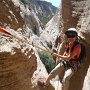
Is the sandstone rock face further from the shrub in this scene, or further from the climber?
the shrub

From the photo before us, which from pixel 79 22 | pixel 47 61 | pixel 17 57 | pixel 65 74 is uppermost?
pixel 79 22

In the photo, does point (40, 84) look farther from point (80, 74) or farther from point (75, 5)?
point (75, 5)

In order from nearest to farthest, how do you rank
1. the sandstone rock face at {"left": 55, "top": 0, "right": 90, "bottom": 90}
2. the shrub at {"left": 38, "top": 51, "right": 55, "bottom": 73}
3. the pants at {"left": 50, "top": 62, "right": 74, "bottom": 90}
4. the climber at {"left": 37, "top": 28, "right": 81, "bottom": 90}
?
the climber at {"left": 37, "top": 28, "right": 81, "bottom": 90} < the pants at {"left": 50, "top": 62, "right": 74, "bottom": 90} < the sandstone rock face at {"left": 55, "top": 0, "right": 90, "bottom": 90} < the shrub at {"left": 38, "top": 51, "right": 55, "bottom": 73}

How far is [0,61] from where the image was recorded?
8.62 meters

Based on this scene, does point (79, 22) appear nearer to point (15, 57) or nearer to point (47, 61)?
point (15, 57)

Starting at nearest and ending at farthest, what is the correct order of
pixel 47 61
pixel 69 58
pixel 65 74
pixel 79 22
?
pixel 69 58 → pixel 65 74 → pixel 79 22 → pixel 47 61

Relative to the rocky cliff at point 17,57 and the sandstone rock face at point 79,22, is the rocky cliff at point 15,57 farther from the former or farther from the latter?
the sandstone rock face at point 79,22

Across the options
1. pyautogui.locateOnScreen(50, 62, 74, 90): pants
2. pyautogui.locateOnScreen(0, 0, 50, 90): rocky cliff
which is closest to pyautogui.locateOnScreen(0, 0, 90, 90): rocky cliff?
pyautogui.locateOnScreen(0, 0, 50, 90): rocky cliff

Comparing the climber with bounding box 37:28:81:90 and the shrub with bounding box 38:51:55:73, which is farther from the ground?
the climber with bounding box 37:28:81:90

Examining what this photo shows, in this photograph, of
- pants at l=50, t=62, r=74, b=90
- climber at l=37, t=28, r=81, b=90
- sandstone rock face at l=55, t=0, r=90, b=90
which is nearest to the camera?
climber at l=37, t=28, r=81, b=90

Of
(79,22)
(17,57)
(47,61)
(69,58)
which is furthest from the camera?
(47,61)

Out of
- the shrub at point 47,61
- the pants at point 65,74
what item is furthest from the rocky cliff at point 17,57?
the shrub at point 47,61

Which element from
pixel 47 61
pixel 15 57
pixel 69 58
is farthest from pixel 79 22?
pixel 47 61

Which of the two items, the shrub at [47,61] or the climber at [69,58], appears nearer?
the climber at [69,58]
